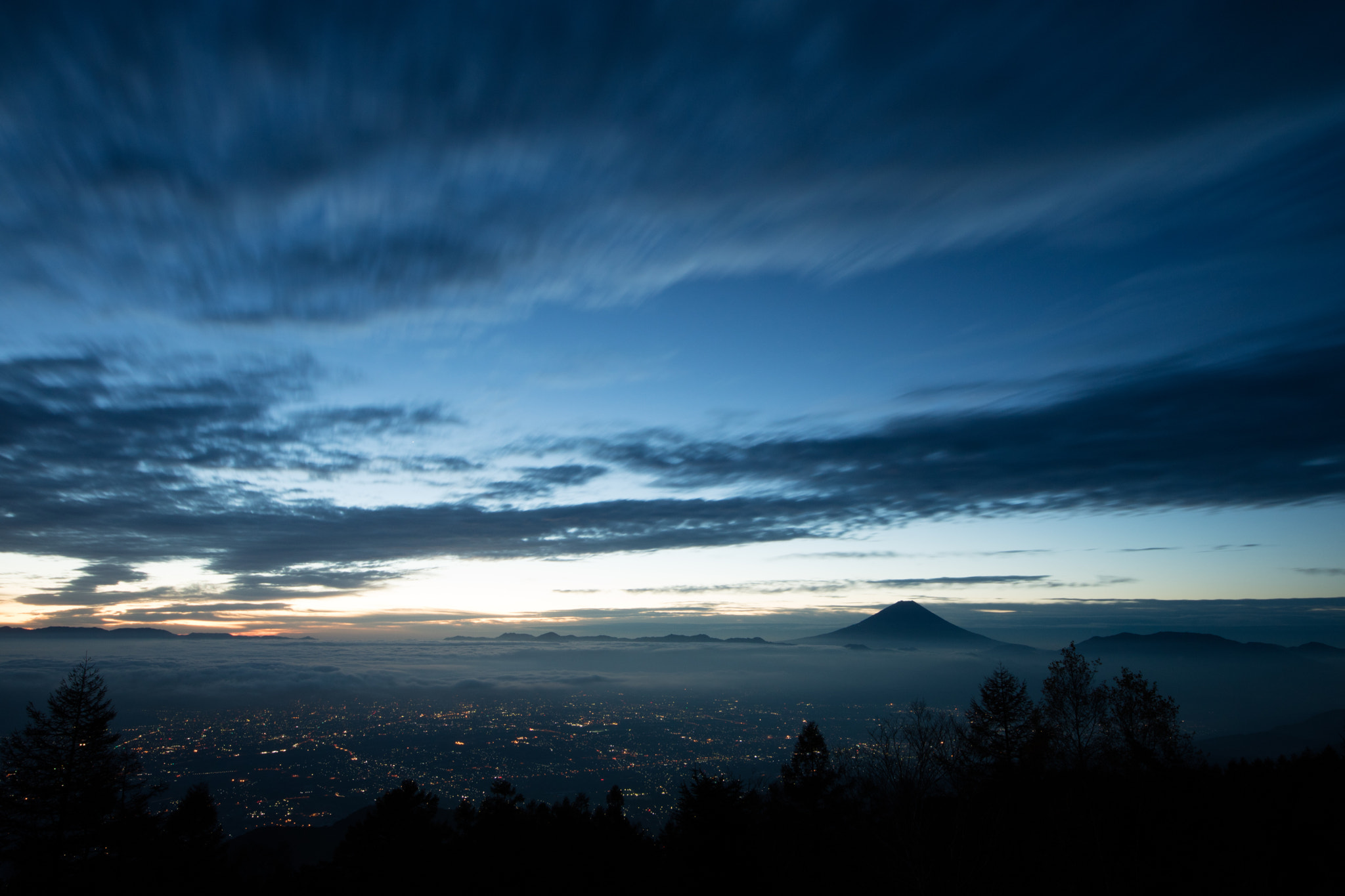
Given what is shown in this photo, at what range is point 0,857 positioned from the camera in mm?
22328

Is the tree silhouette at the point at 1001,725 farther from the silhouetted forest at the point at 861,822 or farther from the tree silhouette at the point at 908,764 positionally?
the tree silhouette at the point at 908,764

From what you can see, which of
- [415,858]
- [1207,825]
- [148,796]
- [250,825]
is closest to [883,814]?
[1207,825]

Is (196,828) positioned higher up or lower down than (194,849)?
higher up

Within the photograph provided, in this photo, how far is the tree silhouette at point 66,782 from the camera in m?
24.1

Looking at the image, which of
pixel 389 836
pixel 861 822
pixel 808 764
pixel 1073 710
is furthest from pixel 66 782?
pixel 1073 710

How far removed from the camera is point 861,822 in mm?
26672

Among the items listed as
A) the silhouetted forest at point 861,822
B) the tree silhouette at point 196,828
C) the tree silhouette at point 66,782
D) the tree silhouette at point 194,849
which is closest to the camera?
the silhouetted forest at point 861,822

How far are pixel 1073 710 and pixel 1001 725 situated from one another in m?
4.00

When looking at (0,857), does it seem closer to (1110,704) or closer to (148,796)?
(148,796)

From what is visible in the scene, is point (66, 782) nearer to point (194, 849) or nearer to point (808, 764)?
point (194, 849)

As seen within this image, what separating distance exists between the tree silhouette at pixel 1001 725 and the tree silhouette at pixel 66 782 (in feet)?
145

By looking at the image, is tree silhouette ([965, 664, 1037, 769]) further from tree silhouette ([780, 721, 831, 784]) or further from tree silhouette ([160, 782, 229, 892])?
tree silhouette ([160, 782, 229, 892])

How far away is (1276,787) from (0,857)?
52602 millimetres

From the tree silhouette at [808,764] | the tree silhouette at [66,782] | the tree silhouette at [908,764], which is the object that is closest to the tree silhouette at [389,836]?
the tree silhouette at [66,782]
